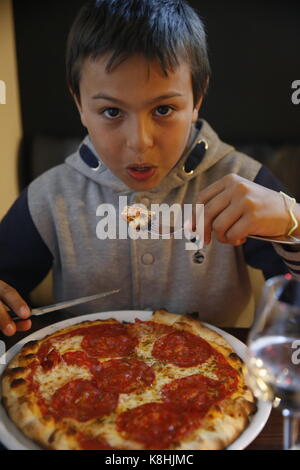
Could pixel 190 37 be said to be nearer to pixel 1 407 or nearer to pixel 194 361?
pixel 194 361

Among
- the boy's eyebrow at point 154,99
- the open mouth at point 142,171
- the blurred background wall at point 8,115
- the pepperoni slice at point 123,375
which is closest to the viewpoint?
the pepperoni slice at point 123,375

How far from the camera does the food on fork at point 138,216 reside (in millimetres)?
1179

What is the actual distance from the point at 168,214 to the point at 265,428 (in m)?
0.65

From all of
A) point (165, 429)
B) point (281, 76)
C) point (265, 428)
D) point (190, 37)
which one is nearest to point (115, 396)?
point (165, 429)

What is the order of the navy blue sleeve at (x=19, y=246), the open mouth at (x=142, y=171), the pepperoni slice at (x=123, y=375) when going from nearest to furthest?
the pepperoni slice at (x=123, y=375), the open mouth at (x=142, y=171), the navy blue sleeve at (x=19, y=246)

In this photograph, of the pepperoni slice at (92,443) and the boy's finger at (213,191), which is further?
the boy's finger at (213,191)

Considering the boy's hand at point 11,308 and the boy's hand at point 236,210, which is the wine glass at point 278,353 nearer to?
the boy's hand at point 236,210

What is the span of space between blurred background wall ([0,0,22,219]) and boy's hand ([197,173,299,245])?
118 centimetres

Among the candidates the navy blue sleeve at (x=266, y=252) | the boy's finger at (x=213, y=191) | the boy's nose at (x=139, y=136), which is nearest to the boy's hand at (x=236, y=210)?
the boy's finger at (x=213, y=191)

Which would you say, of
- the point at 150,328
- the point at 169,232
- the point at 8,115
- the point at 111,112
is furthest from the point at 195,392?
the point at 8,115

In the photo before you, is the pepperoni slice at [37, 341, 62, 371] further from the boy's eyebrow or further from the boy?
the boy's eyebrow

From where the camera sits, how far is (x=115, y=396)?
0.82m

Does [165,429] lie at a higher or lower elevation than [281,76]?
lower

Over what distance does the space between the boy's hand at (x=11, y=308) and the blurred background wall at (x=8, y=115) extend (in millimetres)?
905
